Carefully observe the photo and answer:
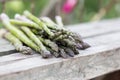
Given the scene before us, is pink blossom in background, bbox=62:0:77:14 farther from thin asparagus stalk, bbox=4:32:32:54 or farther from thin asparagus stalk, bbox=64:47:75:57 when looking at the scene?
thin asparagus stalk, bbox=64:47:75:57

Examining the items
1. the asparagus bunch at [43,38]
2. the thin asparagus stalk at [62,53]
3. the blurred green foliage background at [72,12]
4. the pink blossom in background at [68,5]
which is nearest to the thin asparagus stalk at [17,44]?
the asparagus bunch at [43,38]

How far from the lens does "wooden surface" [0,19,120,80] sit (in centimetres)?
120

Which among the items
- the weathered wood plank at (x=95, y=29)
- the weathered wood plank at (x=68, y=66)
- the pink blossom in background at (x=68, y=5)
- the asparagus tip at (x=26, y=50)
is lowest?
the weathered wood plank at (x=68, y=66)

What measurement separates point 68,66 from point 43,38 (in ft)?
0.70

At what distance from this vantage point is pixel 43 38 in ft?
4.87

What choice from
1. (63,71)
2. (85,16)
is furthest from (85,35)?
(85,16)

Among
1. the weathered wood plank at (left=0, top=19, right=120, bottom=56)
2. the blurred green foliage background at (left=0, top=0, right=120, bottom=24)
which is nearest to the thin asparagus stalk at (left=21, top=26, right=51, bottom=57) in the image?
the weathered wood plank at (left=0, top=19, right=120, bottom=56)

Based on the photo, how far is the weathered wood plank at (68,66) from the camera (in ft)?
3.90

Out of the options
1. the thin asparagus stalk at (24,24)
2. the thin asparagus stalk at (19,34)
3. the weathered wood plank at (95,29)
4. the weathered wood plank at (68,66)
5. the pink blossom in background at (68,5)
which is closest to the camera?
the weathered wood plank at (68,66)

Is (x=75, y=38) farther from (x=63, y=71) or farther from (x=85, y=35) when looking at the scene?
(x=85, y=35)

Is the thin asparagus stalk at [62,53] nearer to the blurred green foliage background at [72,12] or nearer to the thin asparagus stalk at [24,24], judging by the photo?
the thin asparagus stalk at [24,24]

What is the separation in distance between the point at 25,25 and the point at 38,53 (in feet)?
0.75

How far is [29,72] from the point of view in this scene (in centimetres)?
120

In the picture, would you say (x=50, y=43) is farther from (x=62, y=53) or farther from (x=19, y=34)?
(x=19, y=34)
